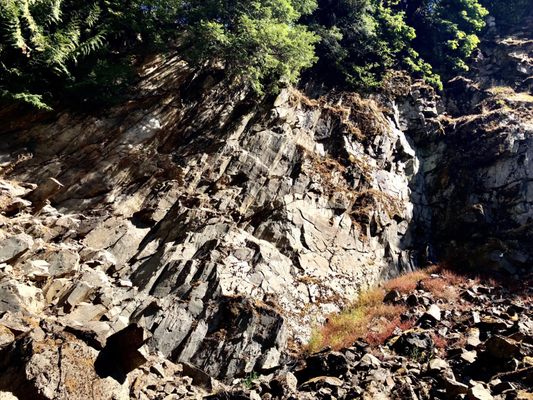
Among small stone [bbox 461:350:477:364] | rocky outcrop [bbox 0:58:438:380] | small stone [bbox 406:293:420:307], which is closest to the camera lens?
small stone [bbox 461:350:477:364]

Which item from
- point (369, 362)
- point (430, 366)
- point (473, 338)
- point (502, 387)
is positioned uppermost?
point (502, 387)

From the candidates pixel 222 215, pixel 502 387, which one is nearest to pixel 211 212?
pixel 222 215

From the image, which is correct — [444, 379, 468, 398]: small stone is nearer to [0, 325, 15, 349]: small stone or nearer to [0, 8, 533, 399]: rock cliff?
[0, 8, 533, 399]: rock cliff

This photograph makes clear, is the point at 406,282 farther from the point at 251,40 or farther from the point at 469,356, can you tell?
the point at 251,40

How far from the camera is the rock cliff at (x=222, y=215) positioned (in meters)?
10.4

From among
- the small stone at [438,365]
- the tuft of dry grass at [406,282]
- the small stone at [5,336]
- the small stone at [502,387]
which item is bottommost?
the tuft of dry grass at [406,282]

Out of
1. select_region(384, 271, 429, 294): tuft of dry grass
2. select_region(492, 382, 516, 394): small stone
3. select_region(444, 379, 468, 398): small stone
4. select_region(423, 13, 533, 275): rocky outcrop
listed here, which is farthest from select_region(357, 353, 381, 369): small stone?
select_region(423, 13, 533, 275): rocky outcrop

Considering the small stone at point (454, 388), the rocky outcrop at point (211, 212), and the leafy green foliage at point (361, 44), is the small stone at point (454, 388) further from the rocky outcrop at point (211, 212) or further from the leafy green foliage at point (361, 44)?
the leafy green foliage at point (361, 44)

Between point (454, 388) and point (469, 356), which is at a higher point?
point (454, 388)

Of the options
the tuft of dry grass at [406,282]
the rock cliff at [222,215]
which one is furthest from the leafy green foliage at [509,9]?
the tuft of dry grass at [406,282]

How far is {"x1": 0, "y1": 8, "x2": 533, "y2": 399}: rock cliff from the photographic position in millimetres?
10383

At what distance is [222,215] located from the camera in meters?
15.2

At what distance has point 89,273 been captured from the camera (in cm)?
1191

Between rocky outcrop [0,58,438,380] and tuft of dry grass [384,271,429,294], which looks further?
tuft of dry grass [384,271,429,294]
